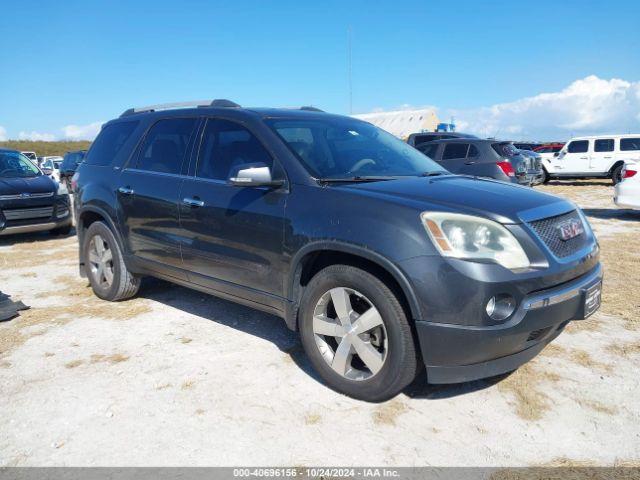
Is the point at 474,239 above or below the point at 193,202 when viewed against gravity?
below

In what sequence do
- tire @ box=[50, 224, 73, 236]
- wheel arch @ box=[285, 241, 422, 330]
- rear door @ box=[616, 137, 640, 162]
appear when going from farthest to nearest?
rear door @ box=[616, 137, 640, 162] < tire @ box=[50, 224, 73, 236] < wheel arch @ box=[285, 241, 422, 330]

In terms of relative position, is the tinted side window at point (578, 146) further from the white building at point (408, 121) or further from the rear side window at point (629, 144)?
the white building at point (408, 121)

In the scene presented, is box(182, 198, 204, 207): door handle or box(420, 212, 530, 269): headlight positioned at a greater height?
box(182, 198, 204, 207): door handle

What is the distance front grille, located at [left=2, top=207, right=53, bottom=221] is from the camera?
8.59 metres

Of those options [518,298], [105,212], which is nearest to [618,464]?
[518,298]

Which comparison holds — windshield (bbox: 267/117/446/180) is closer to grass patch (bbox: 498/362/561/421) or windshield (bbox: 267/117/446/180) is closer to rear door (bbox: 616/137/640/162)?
grass patch (bbox: 498/362/561/421)

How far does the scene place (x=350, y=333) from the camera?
3014mm

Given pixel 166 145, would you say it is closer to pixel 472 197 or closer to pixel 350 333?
pixel 350 333

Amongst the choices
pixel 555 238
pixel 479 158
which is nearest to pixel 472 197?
pixel 555 238

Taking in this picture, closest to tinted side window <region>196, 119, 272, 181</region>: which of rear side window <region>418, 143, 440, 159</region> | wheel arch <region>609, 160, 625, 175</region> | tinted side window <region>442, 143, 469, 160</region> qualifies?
tinted side window <region>442, 143, 469, 160</region>

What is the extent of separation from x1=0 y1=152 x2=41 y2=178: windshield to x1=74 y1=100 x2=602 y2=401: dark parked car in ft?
19.8

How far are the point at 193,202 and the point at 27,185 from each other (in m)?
6.58

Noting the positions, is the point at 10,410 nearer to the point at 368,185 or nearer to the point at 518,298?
the point at 368,185

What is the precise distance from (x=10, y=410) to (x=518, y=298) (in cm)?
303
